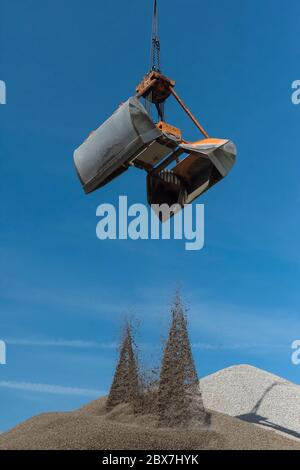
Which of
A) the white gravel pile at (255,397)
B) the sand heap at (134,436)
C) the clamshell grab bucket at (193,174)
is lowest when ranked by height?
the sand heap at (134,436)

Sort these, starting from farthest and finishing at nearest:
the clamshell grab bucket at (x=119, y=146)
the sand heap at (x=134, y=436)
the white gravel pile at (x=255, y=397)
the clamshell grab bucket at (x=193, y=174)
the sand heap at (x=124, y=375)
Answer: the white gravel pile at (x=255, y=397) < the sand heap at (x=124, y=375) < the clamshell grab bucket at (x=193, y=174) < the clamshell grab bucket at (x=119, y=146) < the sand heap at (x=134, y=436)

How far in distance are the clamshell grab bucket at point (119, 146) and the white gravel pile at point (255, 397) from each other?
8528mm

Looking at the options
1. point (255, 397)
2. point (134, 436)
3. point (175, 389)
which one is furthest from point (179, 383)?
point (255, 397)

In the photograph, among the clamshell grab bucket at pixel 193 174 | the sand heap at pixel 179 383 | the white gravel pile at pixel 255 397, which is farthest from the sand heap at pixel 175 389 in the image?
the white gravel pile at pixel 255 397

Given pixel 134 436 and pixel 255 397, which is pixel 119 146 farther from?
pixel 255 397

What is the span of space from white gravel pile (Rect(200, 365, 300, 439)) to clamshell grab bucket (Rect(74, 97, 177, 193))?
853cm

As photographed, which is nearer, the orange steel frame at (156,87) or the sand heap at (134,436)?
the sand heap at (134,436)

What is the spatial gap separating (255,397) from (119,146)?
1103 centimetres

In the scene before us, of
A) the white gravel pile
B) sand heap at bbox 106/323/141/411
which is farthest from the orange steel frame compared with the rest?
the white gravel pile

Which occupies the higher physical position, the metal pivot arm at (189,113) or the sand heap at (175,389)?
the metal pivot arm at (189,113)

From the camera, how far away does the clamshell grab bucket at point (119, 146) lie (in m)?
11.9

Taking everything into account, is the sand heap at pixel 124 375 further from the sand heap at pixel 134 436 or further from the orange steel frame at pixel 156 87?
the orange steel frame at pixel 156 87

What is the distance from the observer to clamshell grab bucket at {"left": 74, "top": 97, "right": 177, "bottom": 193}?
1188cm

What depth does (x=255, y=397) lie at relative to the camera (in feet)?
63.0
